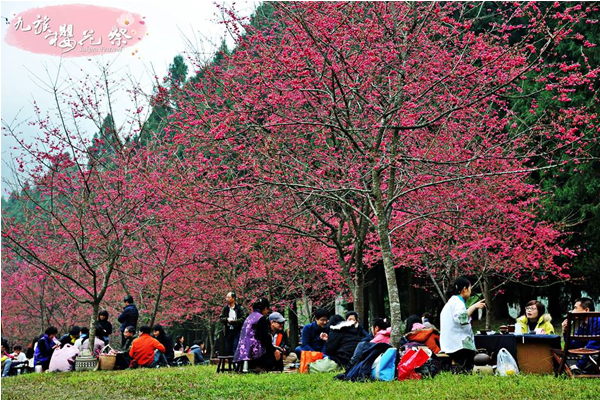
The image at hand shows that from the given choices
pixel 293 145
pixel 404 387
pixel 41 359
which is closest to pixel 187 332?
pixel 41 359

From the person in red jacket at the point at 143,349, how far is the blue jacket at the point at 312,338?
4.02 m

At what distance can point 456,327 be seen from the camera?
880 cm

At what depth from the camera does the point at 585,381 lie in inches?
291

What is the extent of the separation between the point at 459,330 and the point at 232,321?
4662 millimetres

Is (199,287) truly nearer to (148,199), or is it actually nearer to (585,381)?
(148,199)

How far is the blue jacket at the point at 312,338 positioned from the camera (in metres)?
11.6

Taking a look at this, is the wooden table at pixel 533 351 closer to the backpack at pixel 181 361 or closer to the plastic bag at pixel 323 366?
the plastic bag at pixel 323 366

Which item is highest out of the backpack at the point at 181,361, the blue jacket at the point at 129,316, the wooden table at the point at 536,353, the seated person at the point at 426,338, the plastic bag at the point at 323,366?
the blue jacket at the point at 129,316

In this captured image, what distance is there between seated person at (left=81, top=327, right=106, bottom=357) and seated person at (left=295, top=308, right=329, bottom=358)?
5.73 meters

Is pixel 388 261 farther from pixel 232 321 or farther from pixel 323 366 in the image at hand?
pixel 232 321

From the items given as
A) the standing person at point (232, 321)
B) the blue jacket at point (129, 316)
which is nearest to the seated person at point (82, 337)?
the blue jacket at point (129, 316)

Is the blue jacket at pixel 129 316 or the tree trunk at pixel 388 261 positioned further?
the blue jacket at pixel 129 316

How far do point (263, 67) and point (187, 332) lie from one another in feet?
86.8

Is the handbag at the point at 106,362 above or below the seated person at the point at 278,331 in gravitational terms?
below
